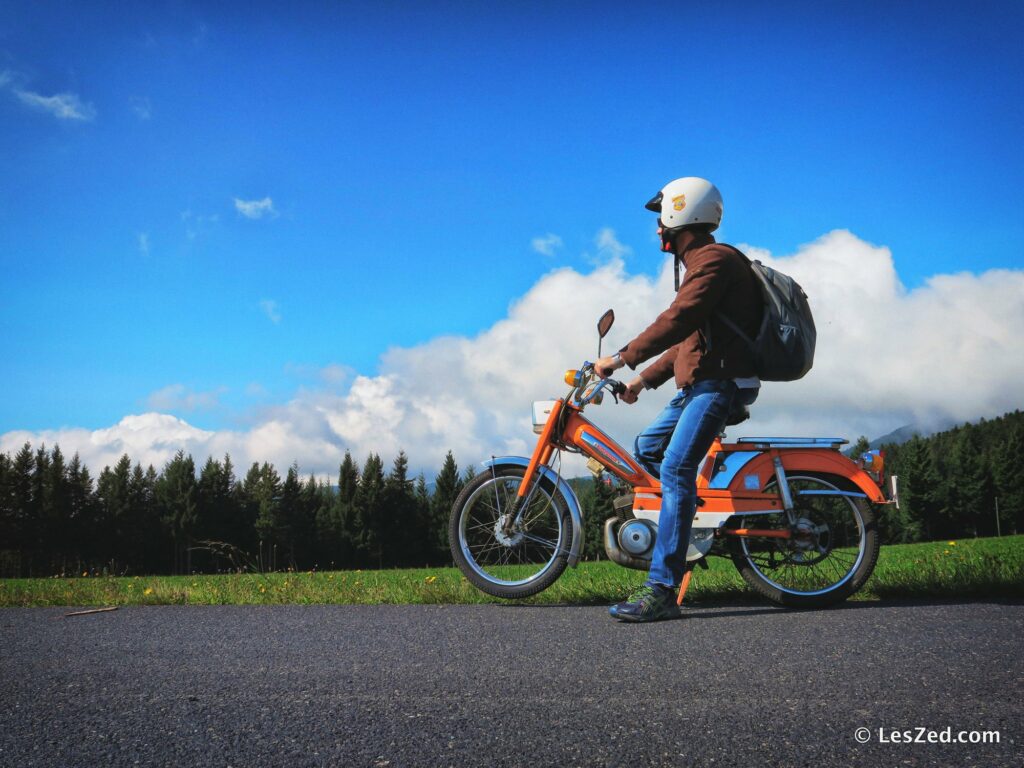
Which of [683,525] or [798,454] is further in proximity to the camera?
[798,454]

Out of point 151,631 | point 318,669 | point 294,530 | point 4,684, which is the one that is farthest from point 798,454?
point 294,530

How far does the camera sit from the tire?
5.23 metres

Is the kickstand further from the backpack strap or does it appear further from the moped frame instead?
the backpack strap

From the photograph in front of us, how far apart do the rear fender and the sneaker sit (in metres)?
0.98

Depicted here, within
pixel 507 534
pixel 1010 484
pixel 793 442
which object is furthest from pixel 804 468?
pixel 1010 484

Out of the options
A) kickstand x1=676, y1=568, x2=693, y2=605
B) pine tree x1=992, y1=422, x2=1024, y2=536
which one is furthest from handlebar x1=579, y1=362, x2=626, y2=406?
pine tree x1=992, y1=422, x2=1024, y2=536

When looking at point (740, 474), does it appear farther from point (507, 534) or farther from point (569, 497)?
point (507, 534)

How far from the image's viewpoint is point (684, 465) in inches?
183

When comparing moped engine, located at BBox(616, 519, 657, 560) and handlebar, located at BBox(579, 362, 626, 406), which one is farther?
handlebar, located at BBox(579, 362, 626, 406)

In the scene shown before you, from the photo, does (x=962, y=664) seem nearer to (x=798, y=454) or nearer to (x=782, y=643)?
(x=782, y=643)

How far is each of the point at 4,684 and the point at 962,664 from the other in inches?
152

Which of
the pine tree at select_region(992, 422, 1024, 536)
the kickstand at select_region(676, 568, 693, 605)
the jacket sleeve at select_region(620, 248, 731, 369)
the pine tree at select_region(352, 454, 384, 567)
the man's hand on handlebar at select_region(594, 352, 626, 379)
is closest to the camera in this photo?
the jacket sleeve at select_region(620, 248, 731, 369)

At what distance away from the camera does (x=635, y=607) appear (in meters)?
4.25

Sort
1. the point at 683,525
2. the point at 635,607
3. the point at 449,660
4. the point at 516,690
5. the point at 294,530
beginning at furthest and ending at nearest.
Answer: the point at 294,530, the point at 683,525, the point at 635,607, the point at 449,660, the point at 516,690
